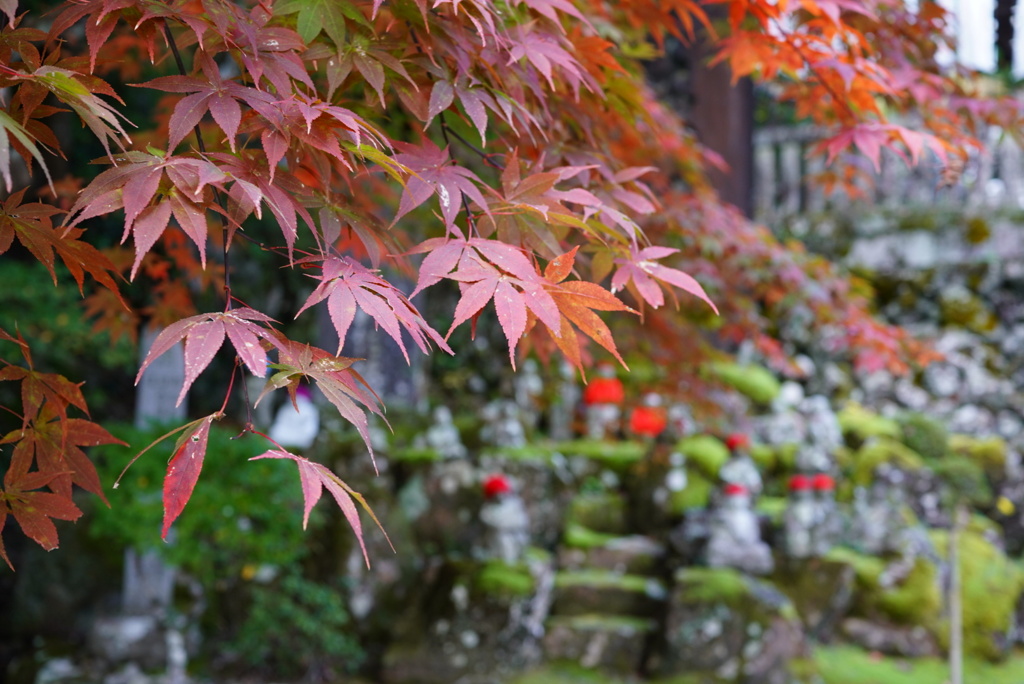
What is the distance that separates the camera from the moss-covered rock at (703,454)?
6.23 meters

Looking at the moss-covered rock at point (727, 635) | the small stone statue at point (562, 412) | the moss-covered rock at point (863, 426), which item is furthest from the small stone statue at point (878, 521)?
the small stone statue at point (562, 412)

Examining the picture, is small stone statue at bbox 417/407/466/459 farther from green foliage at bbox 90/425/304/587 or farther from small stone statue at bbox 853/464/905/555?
small stone statue at bbox 853/464/905/555

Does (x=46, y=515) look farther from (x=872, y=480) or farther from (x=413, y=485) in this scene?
(x=872, y=480)

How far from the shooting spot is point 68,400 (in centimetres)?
146

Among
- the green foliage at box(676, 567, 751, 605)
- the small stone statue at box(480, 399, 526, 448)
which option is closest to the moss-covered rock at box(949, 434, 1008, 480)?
the green foliage at box(676, 567, 751, 605)

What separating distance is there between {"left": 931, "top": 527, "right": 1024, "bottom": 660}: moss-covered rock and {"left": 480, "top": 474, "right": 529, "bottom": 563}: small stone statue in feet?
10.1

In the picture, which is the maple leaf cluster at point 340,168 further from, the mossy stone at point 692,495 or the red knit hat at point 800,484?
the mossy stone at point 692,495

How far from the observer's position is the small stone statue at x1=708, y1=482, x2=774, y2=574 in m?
5.26

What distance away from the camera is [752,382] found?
8.02m

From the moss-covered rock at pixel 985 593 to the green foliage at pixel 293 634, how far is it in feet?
13.6

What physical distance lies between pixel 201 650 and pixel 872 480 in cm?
516

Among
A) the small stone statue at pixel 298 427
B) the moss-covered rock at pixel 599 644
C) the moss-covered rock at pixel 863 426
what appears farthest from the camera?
the moss-covered rock at pixel 863 426

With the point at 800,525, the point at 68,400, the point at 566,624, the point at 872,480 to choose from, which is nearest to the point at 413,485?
the point at 566,624

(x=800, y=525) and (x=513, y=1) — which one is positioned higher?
(x=513, y=1)
